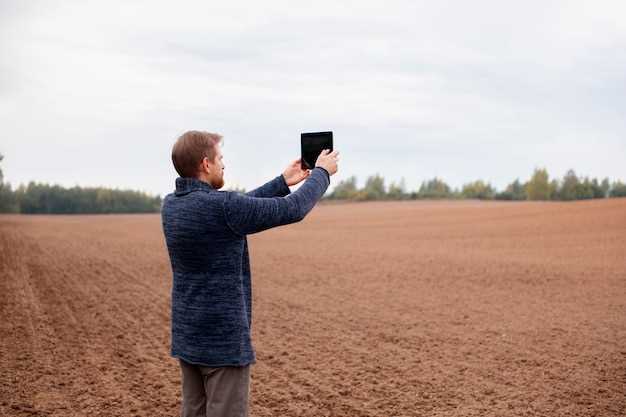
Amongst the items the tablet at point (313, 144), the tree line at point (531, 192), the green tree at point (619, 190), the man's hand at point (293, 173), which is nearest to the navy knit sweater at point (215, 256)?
the tablet at point (313, 144)

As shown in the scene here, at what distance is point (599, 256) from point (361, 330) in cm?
1567

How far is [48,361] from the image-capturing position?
7410 millimetres

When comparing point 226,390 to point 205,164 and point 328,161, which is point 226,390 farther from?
point 328,161

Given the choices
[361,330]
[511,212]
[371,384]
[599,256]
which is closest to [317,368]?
[371,384]

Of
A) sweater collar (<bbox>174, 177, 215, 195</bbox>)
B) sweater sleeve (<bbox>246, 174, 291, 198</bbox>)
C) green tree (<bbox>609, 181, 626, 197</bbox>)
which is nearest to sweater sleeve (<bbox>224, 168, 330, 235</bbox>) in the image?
sweater collar (<bbox>174, 177, 215, 195</bbox>)

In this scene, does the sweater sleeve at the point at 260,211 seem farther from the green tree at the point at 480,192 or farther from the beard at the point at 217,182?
the green tree at the point at 480,192

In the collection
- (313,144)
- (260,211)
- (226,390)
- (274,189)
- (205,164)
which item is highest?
(313,144)

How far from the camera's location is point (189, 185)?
267cm

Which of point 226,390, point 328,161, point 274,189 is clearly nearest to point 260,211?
point 328,161

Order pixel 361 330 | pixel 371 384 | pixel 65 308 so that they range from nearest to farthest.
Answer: pixel 371 384 → pixel 361 330 → pixel 65 308

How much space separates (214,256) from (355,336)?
23.3 ft

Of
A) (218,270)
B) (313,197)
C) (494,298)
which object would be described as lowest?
(494,298)

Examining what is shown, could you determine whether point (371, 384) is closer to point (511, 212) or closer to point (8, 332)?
point (8, 332)

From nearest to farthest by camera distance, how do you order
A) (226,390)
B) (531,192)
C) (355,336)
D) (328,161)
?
(226,390) → (328,161) → (355,336) → (531,192)
